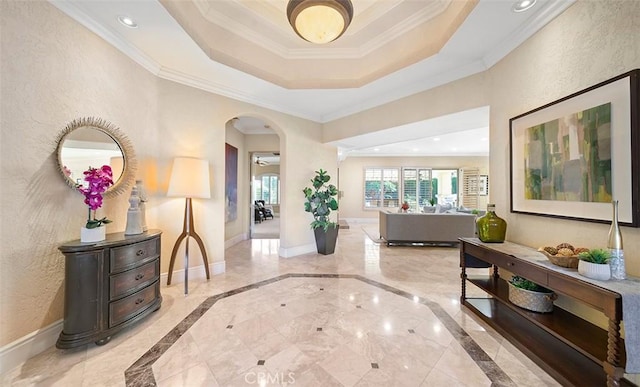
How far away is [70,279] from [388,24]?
13.5 feet

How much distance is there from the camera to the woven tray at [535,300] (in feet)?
6.19

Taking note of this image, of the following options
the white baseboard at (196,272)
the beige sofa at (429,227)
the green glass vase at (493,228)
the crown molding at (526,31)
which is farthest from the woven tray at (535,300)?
the white baseboard at (196,272)

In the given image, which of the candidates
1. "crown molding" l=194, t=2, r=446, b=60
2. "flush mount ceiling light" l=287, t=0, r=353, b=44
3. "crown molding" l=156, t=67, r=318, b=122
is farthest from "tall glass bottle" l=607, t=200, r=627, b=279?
"crown molding" l=156, t=67, r=318, b=122

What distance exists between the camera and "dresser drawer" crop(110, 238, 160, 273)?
79.4 inches

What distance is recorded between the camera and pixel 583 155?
1.71 meters

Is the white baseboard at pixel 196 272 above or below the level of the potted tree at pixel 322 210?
below

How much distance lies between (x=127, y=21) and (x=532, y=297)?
14.8 ft

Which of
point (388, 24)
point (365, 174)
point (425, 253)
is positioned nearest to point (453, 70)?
point (388, 24)

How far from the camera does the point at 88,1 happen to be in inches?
79.7

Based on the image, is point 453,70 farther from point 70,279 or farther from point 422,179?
point 422,179

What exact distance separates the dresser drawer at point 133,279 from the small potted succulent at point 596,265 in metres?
3.47

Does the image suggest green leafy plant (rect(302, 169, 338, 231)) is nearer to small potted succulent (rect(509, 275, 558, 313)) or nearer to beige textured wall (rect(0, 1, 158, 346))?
small potted succulent (rect(509, 275, 558, 313))

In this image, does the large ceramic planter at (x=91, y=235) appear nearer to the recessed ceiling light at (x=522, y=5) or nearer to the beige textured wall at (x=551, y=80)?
the beige textured wall at (x=551, y=80)

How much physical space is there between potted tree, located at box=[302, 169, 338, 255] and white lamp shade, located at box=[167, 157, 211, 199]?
2077 mm
